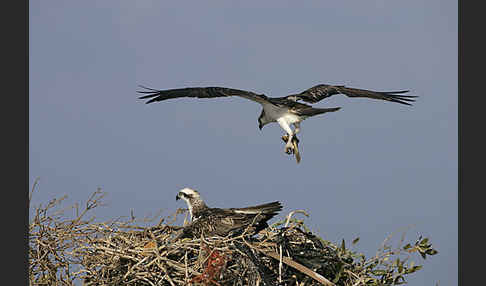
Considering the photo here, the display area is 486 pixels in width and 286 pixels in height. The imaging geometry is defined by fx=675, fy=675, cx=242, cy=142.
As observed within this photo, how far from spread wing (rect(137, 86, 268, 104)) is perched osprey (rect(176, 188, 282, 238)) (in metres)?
1.06

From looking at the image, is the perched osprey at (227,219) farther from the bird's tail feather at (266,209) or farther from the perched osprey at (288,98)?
the perched osprey at (288,98)

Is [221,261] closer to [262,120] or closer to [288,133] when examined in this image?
[288,133]

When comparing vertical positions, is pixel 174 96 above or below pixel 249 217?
above

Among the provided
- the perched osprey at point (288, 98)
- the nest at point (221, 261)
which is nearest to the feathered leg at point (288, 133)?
the perched osprey at point (288, 98)

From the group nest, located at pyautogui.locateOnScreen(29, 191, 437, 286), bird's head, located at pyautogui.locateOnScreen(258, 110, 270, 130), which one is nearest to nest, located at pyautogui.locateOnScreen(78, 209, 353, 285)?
nest, located at pyautogui.locateOnScreen(29, 191, 437, 286)

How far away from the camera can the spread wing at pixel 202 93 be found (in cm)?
623

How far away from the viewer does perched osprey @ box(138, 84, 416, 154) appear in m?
6.46

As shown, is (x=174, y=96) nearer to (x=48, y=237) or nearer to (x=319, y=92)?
(x=319, y=92)

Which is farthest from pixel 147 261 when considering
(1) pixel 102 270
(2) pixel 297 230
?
(2) pixel 297 230

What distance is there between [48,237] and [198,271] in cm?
141

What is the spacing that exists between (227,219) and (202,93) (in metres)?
1.45

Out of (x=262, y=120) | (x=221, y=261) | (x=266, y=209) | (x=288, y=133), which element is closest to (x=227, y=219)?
(x=266, y=209)

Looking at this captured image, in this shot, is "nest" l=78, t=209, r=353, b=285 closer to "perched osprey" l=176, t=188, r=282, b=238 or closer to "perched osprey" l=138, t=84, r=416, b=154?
"perched osprey" l=176, t=188, r=282, b=238

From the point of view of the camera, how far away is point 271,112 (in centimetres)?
693
